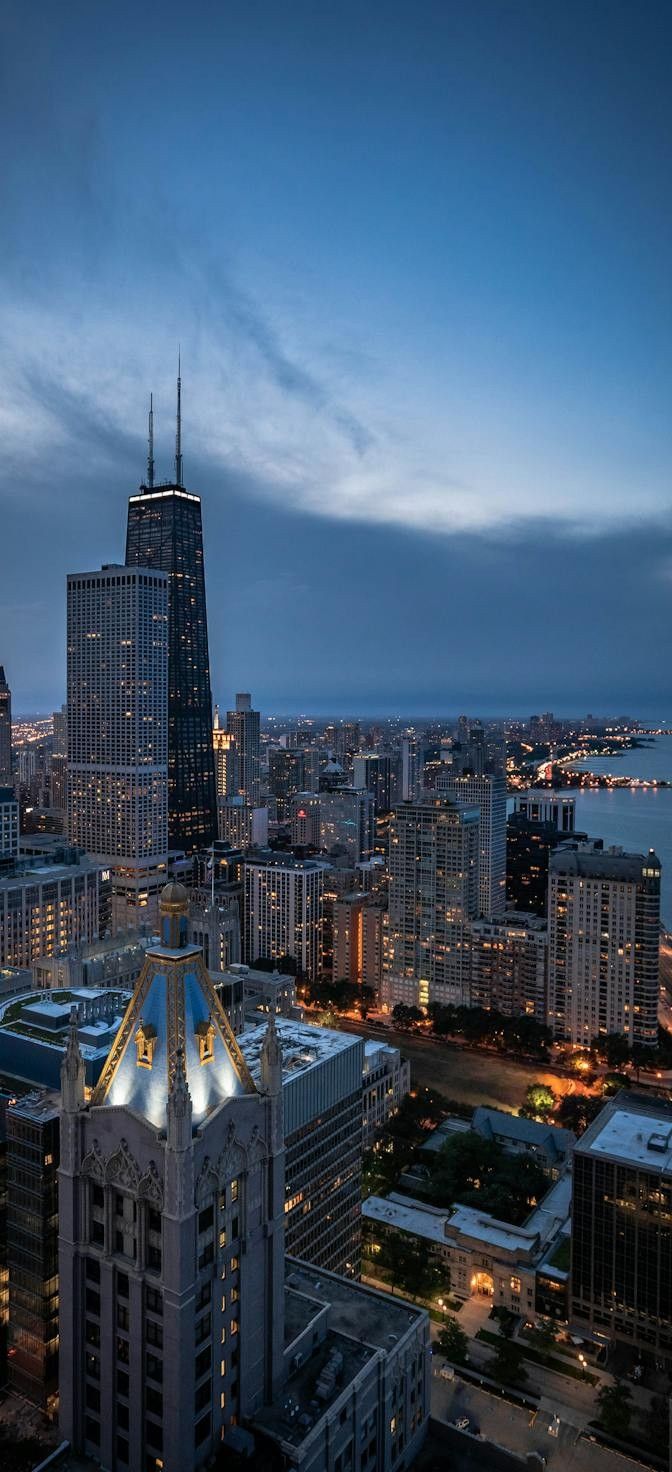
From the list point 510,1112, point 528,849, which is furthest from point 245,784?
point 510,1112

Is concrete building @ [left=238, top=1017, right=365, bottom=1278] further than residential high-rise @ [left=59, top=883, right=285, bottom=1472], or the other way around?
concrete building @ [left=238, top=1017, right=365, bottom=1278]

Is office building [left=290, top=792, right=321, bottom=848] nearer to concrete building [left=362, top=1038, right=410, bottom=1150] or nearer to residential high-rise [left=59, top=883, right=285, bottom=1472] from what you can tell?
concrete building [left=362, top=1038, right=410, bottom=1150]

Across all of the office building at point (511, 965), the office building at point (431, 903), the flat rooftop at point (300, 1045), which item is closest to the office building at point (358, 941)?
the office building at point (431, 903)

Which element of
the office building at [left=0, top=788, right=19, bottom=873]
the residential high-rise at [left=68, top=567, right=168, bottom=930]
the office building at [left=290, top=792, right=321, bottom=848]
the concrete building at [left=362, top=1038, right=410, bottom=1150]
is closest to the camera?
the concrete building at [left=362, top=1038, right=410, bottom=1150]

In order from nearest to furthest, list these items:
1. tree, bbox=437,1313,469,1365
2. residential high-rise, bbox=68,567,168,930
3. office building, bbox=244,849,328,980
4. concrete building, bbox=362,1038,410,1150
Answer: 1. tree, bbox=437,1313,469,1365
2. concrete building, bbox=362,1038,410,1150
3. office building, bbox=244,849,328,980
4. residential high-rise, bbox=68,567,168,930

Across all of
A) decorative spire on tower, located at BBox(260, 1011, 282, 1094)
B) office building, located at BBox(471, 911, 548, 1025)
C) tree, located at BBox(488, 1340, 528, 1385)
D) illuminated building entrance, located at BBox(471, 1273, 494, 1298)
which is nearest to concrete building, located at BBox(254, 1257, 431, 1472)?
decorative spire on tower, located at BBox(260, 1011, 282, 1094)

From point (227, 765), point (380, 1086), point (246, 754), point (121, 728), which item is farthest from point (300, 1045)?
point (227, 765)
